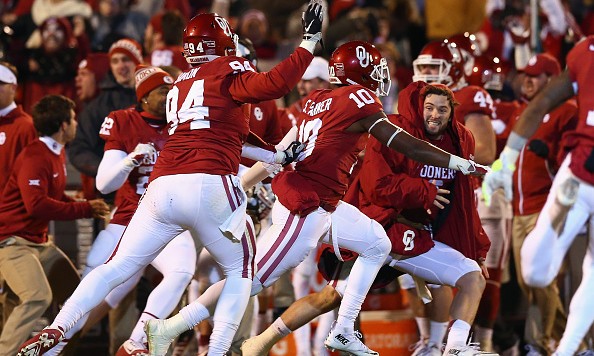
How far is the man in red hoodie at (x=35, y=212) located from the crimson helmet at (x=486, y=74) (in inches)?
132

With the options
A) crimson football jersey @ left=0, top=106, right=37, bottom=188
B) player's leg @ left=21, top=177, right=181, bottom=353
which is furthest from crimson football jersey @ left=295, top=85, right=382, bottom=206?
crimson football jersey @ left=0, top=106, right=37, bottom=188

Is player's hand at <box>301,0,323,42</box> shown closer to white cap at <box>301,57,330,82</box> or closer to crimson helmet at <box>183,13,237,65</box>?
crimson helmet at <box>183,13,237,65</box>

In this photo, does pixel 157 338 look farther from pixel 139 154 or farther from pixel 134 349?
pixel 139 154

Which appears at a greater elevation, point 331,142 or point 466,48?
point 466,48

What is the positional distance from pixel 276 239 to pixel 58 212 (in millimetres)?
1926

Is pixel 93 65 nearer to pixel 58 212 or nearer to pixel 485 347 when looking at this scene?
pixel 58 212

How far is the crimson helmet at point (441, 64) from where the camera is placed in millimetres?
8781

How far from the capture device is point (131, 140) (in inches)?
314

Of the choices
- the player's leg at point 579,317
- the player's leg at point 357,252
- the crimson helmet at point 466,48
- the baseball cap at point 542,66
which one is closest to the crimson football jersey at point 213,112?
the player's leg at point 357,252

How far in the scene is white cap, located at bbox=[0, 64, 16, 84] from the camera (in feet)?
28.5

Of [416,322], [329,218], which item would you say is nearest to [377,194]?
[329,218]

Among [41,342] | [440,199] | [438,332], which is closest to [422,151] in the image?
[440,199]

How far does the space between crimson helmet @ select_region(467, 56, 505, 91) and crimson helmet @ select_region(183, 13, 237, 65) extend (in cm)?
317

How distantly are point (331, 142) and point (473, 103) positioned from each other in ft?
5.76
